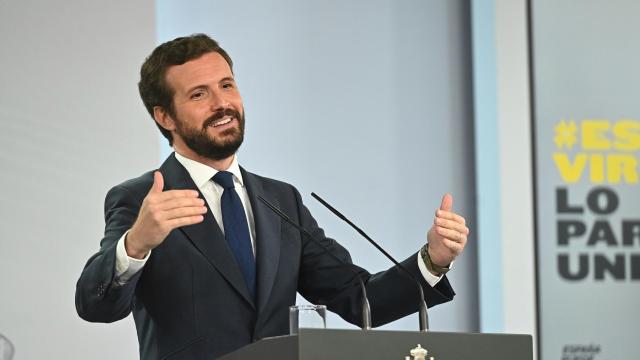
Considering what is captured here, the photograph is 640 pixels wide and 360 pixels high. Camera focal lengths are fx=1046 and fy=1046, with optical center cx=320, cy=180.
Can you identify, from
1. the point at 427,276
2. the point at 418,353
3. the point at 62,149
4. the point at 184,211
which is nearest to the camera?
the point at 418,353

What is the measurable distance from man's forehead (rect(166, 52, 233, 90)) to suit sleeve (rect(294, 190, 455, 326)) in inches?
15.3

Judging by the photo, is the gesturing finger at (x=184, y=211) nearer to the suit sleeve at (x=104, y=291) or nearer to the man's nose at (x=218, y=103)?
the suit sleeve at (x=104, y=291)

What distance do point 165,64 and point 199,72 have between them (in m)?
0.11

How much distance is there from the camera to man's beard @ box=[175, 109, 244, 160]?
252 cm

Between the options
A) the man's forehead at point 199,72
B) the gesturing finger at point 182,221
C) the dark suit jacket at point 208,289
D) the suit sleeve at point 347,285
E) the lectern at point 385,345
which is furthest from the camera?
the man's forehead at point 199,72

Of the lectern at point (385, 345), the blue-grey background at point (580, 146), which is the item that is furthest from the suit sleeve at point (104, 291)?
the blue-grey background at point (580, 146)

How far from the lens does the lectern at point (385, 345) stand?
1.75m

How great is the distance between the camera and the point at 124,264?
213cm

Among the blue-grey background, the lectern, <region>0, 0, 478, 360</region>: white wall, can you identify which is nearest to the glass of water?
the lectern

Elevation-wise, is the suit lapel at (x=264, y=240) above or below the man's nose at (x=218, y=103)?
below

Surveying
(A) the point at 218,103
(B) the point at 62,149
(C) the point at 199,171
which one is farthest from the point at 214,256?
(B) the point at 62,149

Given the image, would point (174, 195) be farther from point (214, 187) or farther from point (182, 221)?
point (214, 187)

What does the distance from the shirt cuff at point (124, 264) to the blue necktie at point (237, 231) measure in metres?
0.37

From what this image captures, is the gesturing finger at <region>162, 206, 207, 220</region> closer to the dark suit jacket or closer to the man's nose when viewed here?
the dark suit jacket
